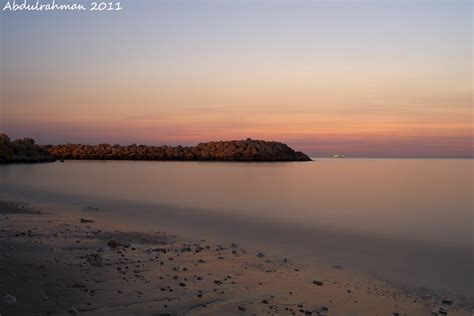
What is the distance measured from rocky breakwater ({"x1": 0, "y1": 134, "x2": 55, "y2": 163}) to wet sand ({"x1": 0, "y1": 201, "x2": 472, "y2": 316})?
195 ft

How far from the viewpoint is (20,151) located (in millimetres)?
65438

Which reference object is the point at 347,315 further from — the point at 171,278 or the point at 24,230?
the point at 24,230

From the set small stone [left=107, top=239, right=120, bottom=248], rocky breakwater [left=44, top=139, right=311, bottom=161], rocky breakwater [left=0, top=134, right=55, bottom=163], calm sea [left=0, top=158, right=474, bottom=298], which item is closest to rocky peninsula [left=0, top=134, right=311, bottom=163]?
rocky breakwater [left=44, top=139, right=311, bottom=161]

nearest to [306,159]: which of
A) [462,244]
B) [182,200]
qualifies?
[182,200]

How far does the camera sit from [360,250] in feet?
31.7

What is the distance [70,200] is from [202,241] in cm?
1191

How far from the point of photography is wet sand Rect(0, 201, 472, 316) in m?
5.30

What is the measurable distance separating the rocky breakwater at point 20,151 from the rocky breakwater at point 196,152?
20622 mm

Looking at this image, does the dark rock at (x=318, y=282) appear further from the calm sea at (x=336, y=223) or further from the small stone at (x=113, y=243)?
the small stone at (x=113, y=243)

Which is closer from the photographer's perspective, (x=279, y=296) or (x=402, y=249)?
(x=279, y=296)

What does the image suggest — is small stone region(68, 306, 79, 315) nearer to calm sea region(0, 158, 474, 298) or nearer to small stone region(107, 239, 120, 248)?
small stone region(107, 239, 120, 248)

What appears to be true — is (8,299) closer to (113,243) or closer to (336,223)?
(113,243)

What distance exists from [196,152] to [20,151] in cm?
3658

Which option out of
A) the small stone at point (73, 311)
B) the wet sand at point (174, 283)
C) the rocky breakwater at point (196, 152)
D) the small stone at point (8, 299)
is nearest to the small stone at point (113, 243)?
the wet sand at point (174, 283)
